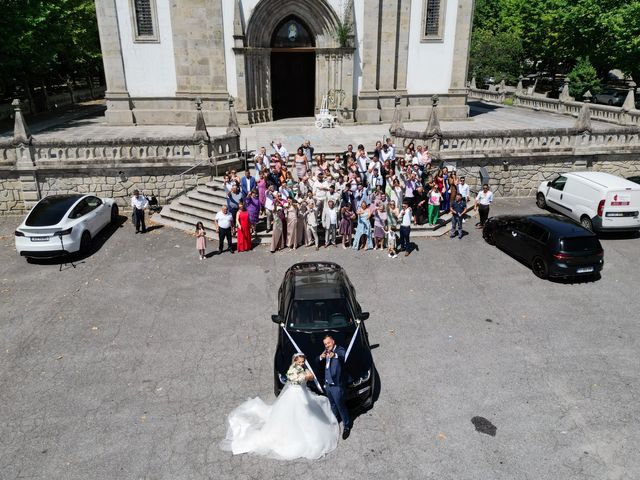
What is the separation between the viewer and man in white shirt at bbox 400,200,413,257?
1517 cm

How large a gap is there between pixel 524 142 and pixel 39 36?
27.7 m

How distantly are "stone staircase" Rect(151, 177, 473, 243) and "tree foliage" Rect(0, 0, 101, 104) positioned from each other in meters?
15.2

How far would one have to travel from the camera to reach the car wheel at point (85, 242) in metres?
15.9

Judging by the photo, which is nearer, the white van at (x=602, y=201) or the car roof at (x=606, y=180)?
the white van at (x=602, y=201)

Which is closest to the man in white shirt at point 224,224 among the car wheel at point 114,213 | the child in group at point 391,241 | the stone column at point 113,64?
the child in group at point 391,241

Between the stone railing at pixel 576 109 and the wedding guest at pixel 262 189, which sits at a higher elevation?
the stone railing at pixel 576 109

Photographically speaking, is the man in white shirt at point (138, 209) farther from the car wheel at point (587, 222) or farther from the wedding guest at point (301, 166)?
the car wheel at point (587, 222)

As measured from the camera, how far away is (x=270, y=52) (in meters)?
28.5

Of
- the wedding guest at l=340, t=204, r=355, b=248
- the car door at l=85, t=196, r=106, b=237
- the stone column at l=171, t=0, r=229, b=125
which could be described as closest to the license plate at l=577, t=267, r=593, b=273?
the wedding guest at l=340, t=204, r=355, b=248

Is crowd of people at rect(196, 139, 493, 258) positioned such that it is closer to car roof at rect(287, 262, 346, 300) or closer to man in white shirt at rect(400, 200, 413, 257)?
man in white shirt at rect(400, 200, 413, 257)

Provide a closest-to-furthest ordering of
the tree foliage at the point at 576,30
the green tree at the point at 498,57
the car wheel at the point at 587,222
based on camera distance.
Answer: the car wheel at the point at 587,222 < the tree foliage at the point at 576,30 < the green tree at the point at 498,57

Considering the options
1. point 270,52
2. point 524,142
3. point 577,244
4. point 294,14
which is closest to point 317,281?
point 577,244

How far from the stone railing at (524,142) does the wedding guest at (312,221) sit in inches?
264

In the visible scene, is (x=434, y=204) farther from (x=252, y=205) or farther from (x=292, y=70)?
(x=292, y=70)
